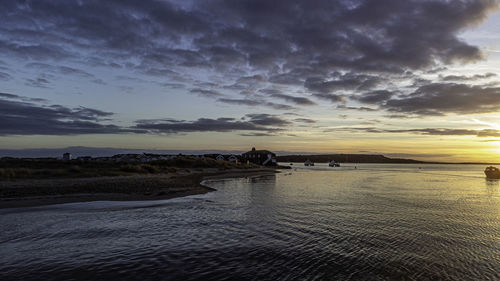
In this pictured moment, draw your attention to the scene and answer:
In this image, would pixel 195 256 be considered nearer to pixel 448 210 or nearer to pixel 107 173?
pixel 448 210

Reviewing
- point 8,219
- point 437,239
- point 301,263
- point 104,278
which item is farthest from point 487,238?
point 8,219

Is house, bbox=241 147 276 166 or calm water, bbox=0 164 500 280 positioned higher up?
house, bbox=241 147 276 166

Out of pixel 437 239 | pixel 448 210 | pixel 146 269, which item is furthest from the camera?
pixel 448 210

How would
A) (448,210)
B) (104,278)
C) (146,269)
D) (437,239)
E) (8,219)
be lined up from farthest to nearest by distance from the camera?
1. (448,210)
2. (8,219)
3. (437,239)
4. (146,269)
5. (104,278)

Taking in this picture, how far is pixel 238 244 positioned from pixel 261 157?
145 meters

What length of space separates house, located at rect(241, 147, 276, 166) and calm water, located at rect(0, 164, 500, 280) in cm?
13397

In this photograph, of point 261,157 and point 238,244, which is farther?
point 261,157

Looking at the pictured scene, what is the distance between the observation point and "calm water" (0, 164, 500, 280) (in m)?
10.9

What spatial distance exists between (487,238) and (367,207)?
34.9 ft

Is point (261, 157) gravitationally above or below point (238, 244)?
above

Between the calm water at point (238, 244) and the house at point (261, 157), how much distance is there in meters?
134

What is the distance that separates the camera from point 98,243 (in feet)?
45.0

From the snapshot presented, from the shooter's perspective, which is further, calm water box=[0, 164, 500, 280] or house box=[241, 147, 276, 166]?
house box=[241, 147, 276, 166]

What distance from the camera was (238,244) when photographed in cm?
1441
